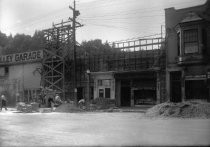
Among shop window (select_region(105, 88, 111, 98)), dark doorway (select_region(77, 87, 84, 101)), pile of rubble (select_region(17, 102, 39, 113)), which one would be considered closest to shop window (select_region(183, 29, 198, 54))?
shop window (select_region(105, 88, 111, 98))

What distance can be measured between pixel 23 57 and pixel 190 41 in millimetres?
25487

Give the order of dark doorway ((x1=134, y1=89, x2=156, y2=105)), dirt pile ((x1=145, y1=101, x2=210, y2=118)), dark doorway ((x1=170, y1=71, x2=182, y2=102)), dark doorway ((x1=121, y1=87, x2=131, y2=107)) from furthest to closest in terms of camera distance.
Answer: dark doorway ((x1=121, y1=87, x2=131, y2=107)) → dark doorway ((x1=134, y1=89, x2=156, y2=105)) → dark doorway ((x1=170, y1=71, x2=182, y2=102)) → dirt pile ((x1=145, y1=101, x2=210, y2=118))

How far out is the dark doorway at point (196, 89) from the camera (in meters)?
28.9

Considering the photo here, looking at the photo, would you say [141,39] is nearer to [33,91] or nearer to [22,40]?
[33,91]

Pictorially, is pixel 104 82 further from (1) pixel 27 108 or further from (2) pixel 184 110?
(2) pixel 184 110

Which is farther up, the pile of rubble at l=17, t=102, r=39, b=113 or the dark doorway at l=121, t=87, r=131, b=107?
the dark doorway at l=121, t=87, r=131, b=107

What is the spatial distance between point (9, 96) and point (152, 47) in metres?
24.4

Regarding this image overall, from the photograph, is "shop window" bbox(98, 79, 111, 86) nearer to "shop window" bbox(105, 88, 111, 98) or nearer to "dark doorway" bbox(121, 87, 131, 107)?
"shop window" bbox(105, 88, 111, 98)

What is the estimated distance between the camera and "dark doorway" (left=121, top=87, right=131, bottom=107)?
35625mm

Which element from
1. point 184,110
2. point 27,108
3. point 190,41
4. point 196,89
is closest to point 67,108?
point 27,108

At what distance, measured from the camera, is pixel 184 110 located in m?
21.1

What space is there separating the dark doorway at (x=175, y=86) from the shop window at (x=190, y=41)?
253 cm

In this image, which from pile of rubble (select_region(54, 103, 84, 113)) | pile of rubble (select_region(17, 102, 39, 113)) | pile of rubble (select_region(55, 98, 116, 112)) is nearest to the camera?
pile of rubble (select_region(54, 103, 84, 113))

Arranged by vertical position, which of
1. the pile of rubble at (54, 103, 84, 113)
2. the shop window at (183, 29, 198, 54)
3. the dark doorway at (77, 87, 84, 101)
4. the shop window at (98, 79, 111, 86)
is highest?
the shop window at (183, 29, 198, 54)
